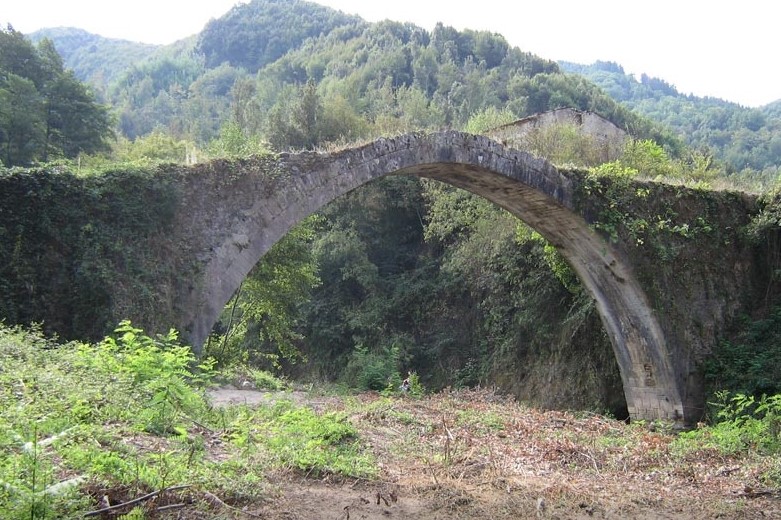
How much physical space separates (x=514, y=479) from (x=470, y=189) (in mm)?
7396

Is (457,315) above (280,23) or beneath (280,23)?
beneath

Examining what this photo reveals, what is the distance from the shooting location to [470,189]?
466 inches

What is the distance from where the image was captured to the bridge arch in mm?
8086

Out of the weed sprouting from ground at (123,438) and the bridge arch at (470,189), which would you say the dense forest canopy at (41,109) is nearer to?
the bridge arch at (470,189)

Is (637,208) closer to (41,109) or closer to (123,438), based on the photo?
(123,438)

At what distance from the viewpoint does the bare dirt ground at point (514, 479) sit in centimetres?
418

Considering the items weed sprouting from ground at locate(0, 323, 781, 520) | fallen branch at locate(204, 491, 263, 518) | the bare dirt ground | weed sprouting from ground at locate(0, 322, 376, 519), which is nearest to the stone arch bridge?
the bare dirt ground

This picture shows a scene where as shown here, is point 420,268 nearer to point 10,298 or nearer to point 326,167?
point 326,167

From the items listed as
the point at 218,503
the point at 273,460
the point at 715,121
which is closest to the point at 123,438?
the point at 218,503

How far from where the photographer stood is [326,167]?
29.8ft

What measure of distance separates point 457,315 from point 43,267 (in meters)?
14.7

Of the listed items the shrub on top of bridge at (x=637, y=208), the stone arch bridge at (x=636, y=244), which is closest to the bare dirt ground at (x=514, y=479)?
the stone arch bridge at (x=636, y=244)

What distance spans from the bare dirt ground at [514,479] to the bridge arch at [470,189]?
2698 millimetres

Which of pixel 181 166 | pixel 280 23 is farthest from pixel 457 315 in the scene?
pixel 280 23
